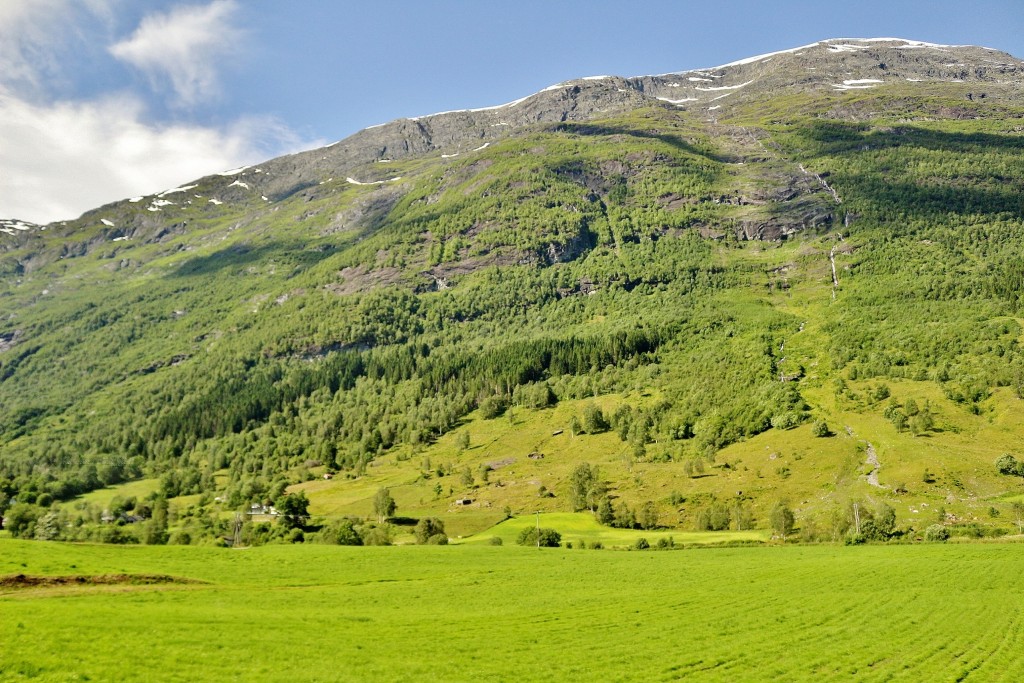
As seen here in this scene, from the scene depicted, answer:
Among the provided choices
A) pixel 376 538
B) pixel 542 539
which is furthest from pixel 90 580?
pixel 542 539

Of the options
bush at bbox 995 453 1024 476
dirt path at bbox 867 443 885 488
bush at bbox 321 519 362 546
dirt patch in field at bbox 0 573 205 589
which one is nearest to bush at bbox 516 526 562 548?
bush at bbox 321 519 362 546

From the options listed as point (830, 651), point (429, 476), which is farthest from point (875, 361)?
point (830, 651)

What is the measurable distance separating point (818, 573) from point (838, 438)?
9298cm

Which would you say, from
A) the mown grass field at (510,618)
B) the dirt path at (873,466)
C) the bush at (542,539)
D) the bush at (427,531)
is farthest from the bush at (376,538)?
the dirt path at (873,466)

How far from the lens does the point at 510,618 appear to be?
50.6m

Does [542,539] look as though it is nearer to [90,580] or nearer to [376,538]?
[376,538]

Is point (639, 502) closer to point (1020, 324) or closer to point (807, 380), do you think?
point (807, 380)

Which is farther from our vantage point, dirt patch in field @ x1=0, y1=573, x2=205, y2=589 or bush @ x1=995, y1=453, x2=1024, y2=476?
bush @ x1=995, y1=453, x2=1024, y2=476

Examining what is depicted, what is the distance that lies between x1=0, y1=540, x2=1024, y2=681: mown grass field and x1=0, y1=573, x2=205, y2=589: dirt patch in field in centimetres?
168

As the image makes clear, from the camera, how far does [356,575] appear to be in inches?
2596

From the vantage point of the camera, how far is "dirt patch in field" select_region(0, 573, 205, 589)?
45.8 m

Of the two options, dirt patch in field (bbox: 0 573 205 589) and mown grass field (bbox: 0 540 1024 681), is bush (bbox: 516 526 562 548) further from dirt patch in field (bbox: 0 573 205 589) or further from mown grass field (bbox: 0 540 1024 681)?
dirt patch in field (bbox: 0 573 205 589)

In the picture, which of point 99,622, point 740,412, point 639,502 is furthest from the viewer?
point 740,412

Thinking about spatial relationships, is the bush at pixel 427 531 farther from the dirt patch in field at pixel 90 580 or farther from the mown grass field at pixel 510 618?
the dirt patch in field at pixel 90 580
